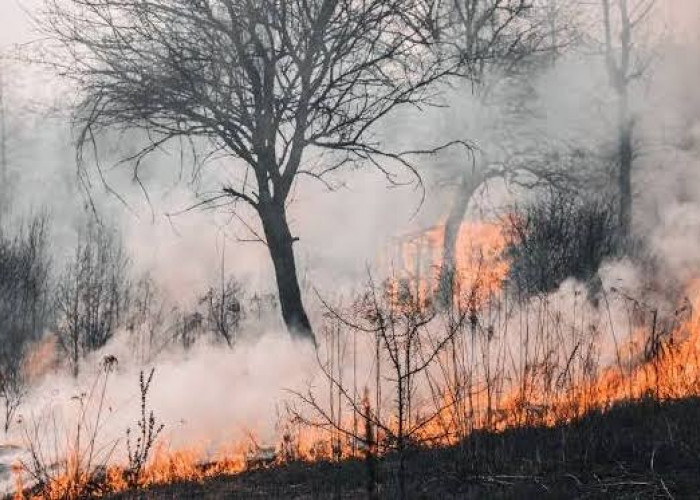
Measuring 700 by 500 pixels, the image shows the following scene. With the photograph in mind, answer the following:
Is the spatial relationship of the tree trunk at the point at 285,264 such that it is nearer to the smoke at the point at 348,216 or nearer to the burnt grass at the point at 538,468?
the smoke at the point at 348,216

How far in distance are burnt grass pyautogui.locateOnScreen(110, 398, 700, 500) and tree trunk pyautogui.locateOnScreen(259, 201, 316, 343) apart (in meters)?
2.12

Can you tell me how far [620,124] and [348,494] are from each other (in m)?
13.5

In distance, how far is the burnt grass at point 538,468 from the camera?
148 inches

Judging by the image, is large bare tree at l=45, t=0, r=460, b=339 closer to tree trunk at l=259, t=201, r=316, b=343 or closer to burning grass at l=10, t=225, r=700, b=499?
tree trunk at l=259, t=201, r=316, b=343

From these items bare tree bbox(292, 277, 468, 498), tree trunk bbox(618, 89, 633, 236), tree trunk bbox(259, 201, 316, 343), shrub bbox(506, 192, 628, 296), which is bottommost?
bare tree bbox(292, 277, 468, 498)

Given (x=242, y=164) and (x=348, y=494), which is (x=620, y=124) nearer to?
(x=242, y=164)

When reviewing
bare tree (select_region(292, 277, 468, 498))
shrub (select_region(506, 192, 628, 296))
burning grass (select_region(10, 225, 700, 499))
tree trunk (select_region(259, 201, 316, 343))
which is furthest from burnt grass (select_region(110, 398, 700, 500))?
shrub (select_region(506, 192, 628, 296))

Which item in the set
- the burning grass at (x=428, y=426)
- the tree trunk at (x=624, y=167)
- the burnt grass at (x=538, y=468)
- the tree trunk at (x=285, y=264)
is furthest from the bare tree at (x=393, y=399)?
the tree trunk at (x=624, y=167)

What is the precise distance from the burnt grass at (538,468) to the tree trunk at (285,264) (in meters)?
2.12

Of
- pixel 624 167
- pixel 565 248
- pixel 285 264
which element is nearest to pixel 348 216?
pixel 624 167

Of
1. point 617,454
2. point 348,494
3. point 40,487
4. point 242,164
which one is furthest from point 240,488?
point 242,164

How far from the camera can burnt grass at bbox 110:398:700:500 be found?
3758mm

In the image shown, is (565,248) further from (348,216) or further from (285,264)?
(348,216)

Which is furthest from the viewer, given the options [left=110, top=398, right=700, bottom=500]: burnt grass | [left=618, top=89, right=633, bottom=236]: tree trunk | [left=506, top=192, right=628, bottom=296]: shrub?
[left=618, top=89, right=633, bottom=236]: tree trunk
